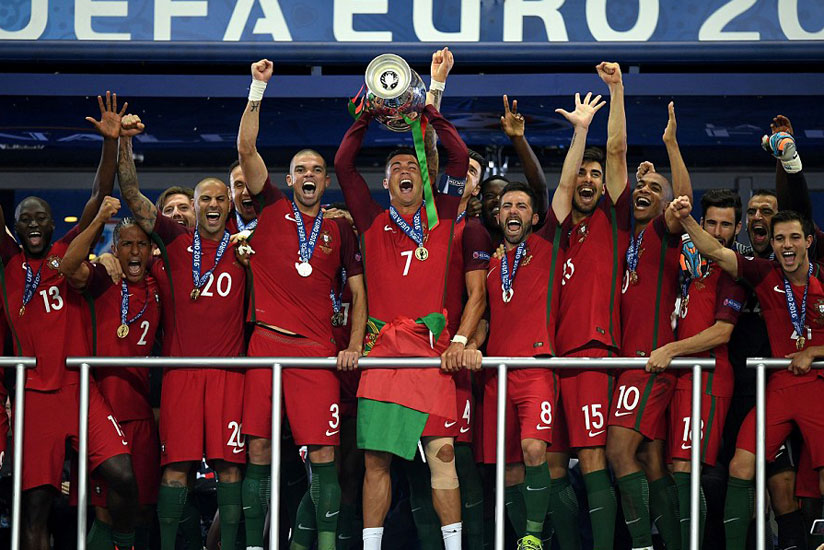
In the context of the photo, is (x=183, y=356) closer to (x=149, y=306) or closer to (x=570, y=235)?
(x=149, y=306)

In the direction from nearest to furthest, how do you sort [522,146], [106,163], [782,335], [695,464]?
1. [695,464]
2. [782,335]
3. [106,163]
4. [522,146]

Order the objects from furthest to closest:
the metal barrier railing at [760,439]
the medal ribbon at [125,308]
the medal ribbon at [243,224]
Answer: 1. the medal ribbon at [243,224]
2. the medal ribbon at [125,308]
3. the metal barrier railing at [760,439]

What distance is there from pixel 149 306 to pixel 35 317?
1.95 ft

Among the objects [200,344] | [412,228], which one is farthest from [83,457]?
[412,228]

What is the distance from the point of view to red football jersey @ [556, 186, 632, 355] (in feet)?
21.6

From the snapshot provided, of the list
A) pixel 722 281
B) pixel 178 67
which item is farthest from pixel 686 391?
pixel 178 67

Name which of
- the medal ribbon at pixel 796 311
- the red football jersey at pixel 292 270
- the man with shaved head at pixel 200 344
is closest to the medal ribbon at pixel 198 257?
the man with shaved head at pixel 200 344

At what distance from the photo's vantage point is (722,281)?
6.64 metres

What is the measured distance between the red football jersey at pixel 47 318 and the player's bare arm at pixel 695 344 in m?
2.90

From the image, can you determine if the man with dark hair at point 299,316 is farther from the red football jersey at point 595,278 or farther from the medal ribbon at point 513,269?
the red football jersey at point 595,278

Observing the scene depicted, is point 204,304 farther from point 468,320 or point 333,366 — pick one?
point 468,320

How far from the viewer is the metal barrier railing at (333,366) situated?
612 cm

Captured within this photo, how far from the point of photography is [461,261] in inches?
266

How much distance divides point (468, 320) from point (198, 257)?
1.43 metres
